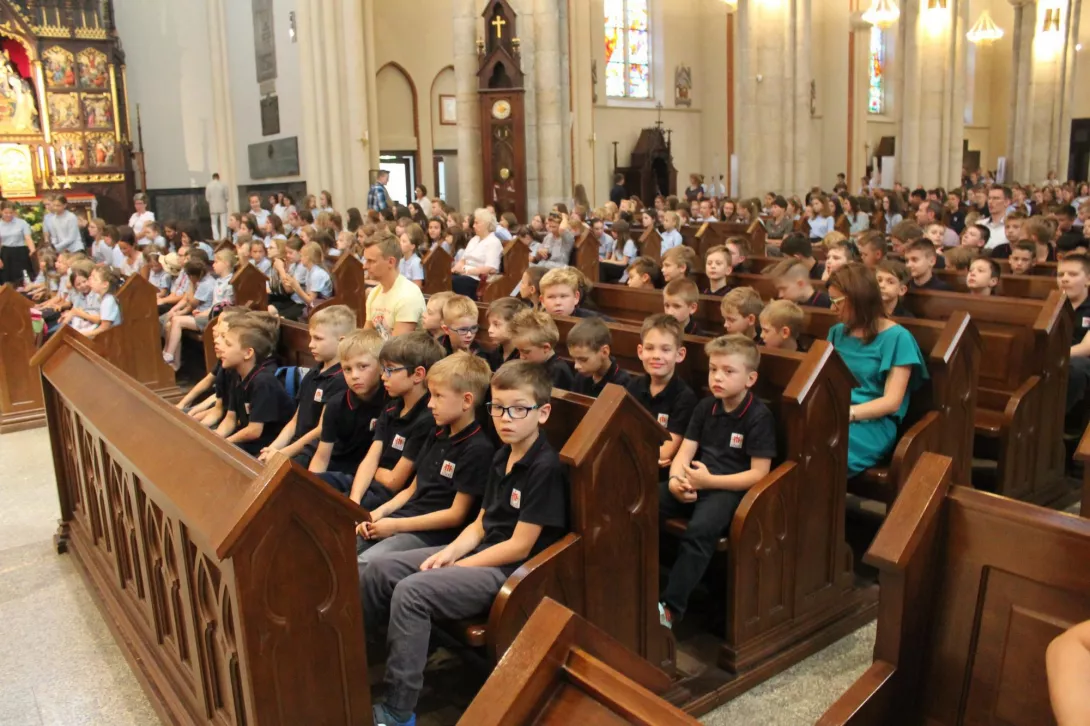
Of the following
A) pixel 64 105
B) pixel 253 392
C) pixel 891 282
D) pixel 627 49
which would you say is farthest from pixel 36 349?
pixel 627 49

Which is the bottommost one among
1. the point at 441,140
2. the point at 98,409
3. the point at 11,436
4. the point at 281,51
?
the point at 11,436

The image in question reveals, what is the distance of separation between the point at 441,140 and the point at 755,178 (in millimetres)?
6622

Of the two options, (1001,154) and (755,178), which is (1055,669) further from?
(1001,154)

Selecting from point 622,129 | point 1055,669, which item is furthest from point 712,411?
point 622,129

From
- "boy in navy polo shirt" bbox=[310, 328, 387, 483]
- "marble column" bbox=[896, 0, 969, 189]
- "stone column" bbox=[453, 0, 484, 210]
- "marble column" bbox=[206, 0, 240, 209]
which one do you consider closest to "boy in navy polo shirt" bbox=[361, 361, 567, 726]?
"boy in navy polo shirt" bbox=[310, 328, 387, 483]

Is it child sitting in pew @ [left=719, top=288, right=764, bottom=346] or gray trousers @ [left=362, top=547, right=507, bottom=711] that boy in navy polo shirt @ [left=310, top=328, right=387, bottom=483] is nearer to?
gray trousers @ [left=362, top=547, right=507, bottom=711]

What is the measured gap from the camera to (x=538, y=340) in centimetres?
403

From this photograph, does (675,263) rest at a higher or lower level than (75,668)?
higher

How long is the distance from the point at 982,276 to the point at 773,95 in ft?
Answer: 40.1

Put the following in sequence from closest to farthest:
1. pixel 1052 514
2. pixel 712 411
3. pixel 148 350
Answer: pixel 1052 514 < pixel 712 411 < pixel 148 350

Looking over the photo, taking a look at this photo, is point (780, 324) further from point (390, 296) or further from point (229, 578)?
point (229, 578)

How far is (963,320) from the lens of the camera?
159 inches

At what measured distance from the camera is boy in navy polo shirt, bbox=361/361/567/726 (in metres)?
2.73

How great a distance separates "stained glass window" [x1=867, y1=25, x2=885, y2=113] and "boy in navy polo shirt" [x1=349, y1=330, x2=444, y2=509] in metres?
25.0
